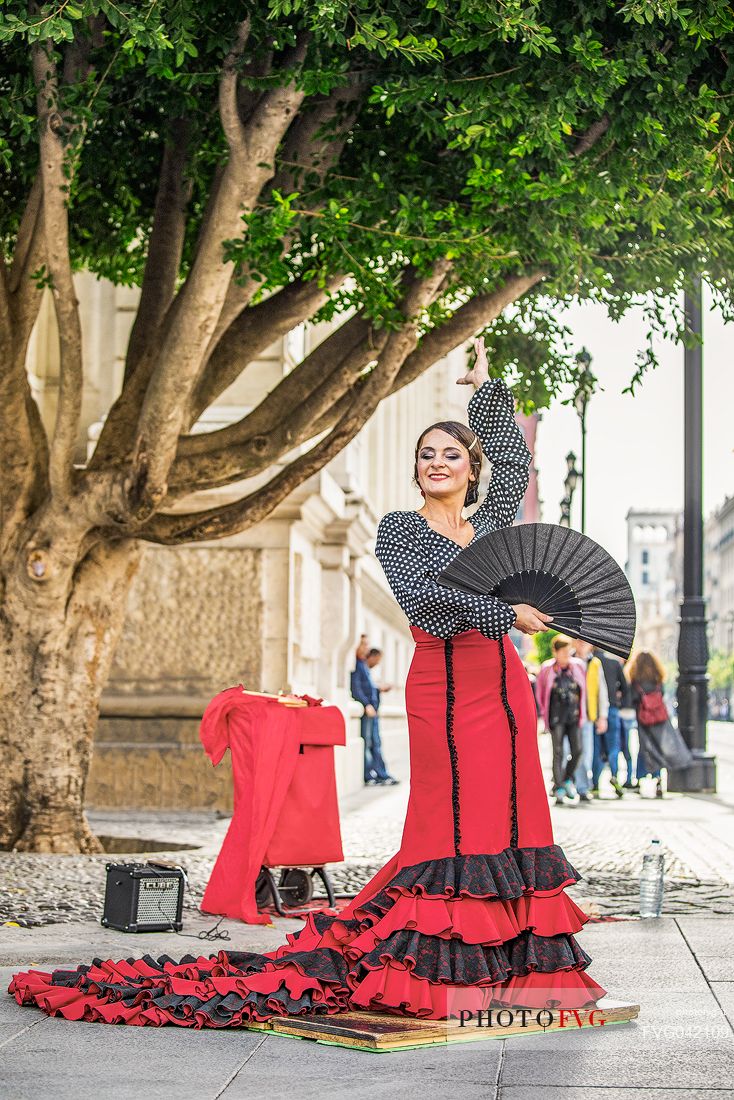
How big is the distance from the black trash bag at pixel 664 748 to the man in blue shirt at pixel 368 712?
3506mm

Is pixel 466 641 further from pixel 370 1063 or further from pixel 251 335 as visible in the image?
pixel 251 335

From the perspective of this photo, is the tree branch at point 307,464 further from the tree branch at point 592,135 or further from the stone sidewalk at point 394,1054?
the stone sidewalk at point 394,1054

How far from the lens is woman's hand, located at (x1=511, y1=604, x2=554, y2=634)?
4.69 metres

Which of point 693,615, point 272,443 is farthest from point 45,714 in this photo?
point 693,615

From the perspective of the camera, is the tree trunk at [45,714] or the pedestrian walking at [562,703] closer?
the tree trunk at [45,714]

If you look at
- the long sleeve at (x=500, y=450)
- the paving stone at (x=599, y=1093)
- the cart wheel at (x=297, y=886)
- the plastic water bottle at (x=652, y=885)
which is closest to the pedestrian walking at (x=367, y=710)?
the cart wheel at (x=297, y=886)

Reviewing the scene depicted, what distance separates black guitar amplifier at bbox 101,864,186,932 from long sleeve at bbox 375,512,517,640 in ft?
9.02

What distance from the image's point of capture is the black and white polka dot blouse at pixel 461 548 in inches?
187

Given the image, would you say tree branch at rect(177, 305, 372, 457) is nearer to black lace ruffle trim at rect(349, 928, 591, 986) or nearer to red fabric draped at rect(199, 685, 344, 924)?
red fabric draped at rect(199, 685, 344, 924)

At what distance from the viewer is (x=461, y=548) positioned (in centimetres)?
512

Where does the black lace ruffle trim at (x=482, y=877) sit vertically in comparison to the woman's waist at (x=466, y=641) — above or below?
below

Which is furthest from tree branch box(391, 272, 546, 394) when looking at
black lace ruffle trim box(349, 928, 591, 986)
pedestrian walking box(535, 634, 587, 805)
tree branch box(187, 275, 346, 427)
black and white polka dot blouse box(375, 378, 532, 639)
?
pedestrian walking box(535, 634, 587, 805)

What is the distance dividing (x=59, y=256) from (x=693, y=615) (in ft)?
38.8

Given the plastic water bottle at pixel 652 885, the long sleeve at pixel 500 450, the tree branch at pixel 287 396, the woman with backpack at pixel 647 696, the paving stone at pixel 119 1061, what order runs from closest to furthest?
1. the paving stone at pixel 119 1061
2. the long sleeve at pixel 500 450
3. the plastic water bottle at pixel 652 885
4. the tree branch at pixel 287 396
5. the woman with backpack at pixel 647 696
